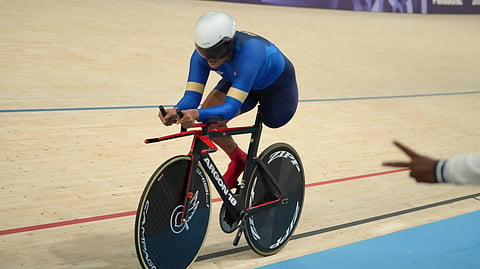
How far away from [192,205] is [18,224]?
1.06m

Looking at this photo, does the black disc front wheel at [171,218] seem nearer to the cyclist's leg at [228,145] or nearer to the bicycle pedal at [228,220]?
the bicycle pedal at [228,220]

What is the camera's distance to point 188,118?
91.5 inches

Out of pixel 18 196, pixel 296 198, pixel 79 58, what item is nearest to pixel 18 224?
pixel 18 196

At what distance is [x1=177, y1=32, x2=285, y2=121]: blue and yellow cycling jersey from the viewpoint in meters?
2.50

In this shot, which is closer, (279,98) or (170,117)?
(170,117)

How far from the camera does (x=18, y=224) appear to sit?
3082 mm

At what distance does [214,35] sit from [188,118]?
37cm

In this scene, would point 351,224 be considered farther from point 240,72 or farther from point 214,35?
point 214,35

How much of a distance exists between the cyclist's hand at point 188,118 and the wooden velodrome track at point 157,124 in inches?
32.5

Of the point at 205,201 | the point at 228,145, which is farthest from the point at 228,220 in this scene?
the point at 228,145

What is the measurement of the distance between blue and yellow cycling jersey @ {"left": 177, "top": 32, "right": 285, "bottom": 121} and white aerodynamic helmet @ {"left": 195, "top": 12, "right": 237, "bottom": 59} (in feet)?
0.32

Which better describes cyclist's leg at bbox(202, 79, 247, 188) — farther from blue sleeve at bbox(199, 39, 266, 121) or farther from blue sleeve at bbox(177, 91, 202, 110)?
blue sleeve at bbox(199, 39, 266, 121)

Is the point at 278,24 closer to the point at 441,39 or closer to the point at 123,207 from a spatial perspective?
the point at 441,39

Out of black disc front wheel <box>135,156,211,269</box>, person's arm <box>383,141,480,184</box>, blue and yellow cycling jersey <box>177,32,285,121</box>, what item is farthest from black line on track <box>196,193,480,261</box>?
person's arm <box>383,141,480,184</box>
